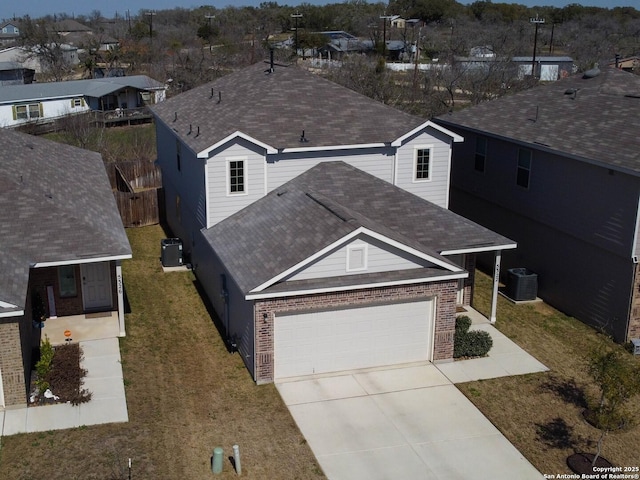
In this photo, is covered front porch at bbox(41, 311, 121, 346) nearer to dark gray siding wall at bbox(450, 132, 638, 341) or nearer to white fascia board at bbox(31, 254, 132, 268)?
white fascia board at bbox(31, 254, 132, 268)

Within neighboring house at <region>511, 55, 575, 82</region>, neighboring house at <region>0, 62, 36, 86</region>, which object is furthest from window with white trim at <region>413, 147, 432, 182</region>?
neighboring house at <region>0, 62, 36, 86</region>

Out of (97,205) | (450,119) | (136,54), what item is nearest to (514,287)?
(450,119)

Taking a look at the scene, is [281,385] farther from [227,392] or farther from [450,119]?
[450,119]

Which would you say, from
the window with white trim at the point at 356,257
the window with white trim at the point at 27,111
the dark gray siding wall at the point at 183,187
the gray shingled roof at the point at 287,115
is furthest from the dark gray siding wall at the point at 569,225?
the window with white trim at the point at 27,111

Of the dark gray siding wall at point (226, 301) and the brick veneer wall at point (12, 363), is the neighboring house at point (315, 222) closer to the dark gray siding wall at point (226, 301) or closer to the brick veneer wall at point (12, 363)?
the dark gray siding wall at point (226, 301)

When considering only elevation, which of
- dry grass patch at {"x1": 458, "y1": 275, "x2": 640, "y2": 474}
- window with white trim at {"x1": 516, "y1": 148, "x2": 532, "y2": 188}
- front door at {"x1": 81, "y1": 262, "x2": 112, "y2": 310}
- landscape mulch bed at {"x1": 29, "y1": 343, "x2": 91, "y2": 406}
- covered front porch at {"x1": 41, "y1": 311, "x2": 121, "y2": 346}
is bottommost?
dry grass patch at {"x1": 458, "y1": 275, "x2": 640, "y2": 474}

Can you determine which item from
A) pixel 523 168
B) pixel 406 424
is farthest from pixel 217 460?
pixel 523 168

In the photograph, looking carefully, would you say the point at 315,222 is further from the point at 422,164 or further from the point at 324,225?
the point at 422,164
